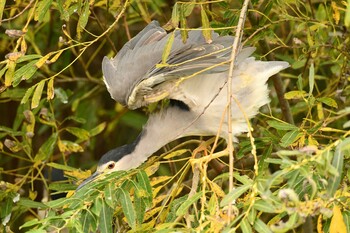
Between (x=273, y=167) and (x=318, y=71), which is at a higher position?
(x=318, y=71)

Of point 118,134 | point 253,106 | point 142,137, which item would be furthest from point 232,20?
point 118,134

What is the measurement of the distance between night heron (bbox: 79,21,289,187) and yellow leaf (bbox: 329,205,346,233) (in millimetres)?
754

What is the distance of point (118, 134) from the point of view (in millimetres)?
4809

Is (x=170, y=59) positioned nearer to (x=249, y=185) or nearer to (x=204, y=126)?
(x=204, y=126)

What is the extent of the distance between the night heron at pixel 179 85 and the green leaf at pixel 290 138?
0.26 meters

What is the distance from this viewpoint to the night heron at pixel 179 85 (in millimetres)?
2582

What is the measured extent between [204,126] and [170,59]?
332 mm

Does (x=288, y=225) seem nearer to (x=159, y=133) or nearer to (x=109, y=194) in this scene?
(x=109, y=194)

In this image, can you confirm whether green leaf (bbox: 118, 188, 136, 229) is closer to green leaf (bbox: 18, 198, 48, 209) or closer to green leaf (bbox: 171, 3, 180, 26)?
green leaf (bbox: 171, 3, 180, 26)

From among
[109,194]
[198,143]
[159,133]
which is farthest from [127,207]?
[198,143]

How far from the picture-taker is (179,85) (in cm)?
273

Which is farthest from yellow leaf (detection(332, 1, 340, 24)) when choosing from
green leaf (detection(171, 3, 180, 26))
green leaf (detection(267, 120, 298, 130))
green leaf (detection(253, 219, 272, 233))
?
green leaf (detection(253, 219, 272, 233))

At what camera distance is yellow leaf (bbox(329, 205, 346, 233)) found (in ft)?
6.05

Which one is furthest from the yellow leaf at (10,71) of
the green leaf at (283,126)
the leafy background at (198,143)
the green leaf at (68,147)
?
the green leaf at (68,147)
